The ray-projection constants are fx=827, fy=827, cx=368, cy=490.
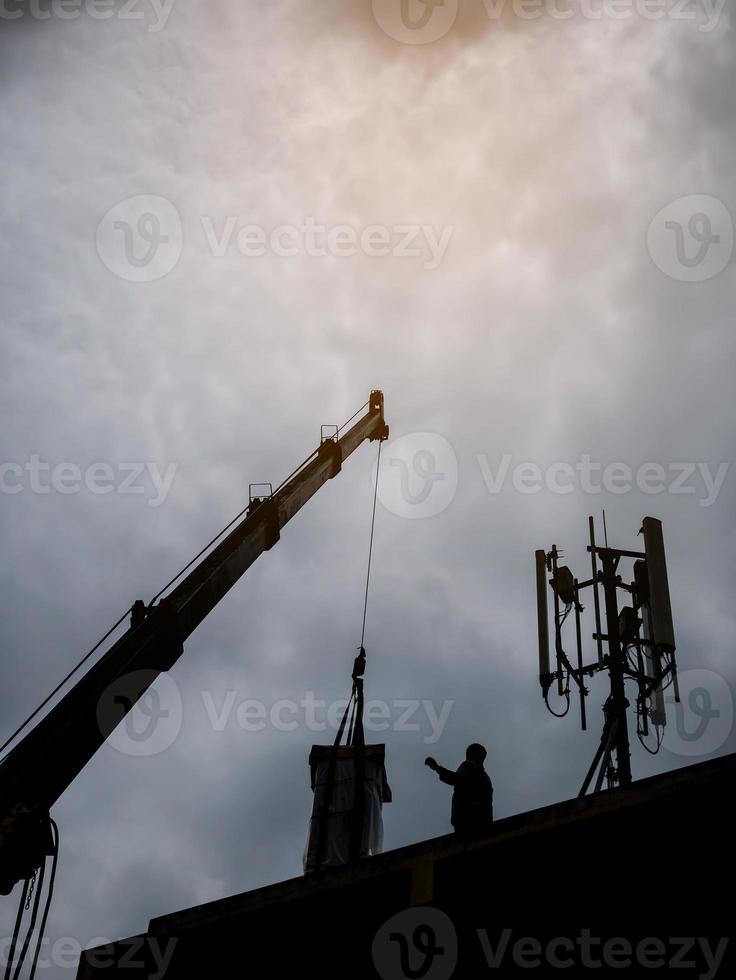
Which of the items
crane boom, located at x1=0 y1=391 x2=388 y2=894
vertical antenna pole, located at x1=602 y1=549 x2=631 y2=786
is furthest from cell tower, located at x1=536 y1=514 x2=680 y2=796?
crane boom, located at x1=0 y1=391 x2=388 y2=894

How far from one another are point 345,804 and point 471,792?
6.64 ft

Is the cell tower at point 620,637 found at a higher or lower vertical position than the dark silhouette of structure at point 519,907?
higher

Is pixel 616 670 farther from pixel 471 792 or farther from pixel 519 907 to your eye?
pixel 519 907


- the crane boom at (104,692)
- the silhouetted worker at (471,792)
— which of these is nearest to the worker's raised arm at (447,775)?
the silhouetted worker at (471,792)

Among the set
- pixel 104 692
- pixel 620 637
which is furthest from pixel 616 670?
pixel 104 692

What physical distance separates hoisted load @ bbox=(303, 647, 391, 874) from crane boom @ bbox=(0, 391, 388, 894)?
3.36m

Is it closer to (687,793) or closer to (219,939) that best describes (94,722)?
(219,939)

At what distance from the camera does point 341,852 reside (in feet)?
32.8

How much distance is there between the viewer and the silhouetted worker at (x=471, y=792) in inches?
349

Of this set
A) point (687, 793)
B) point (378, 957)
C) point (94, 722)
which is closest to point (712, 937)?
point (687, 793)

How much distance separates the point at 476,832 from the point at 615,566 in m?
7.16

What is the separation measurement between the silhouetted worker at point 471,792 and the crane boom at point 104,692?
543 cm

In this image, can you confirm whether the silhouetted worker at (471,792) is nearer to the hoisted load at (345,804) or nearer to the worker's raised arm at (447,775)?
the worker's raised arm at (447,775)

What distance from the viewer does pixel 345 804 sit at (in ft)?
33.9
